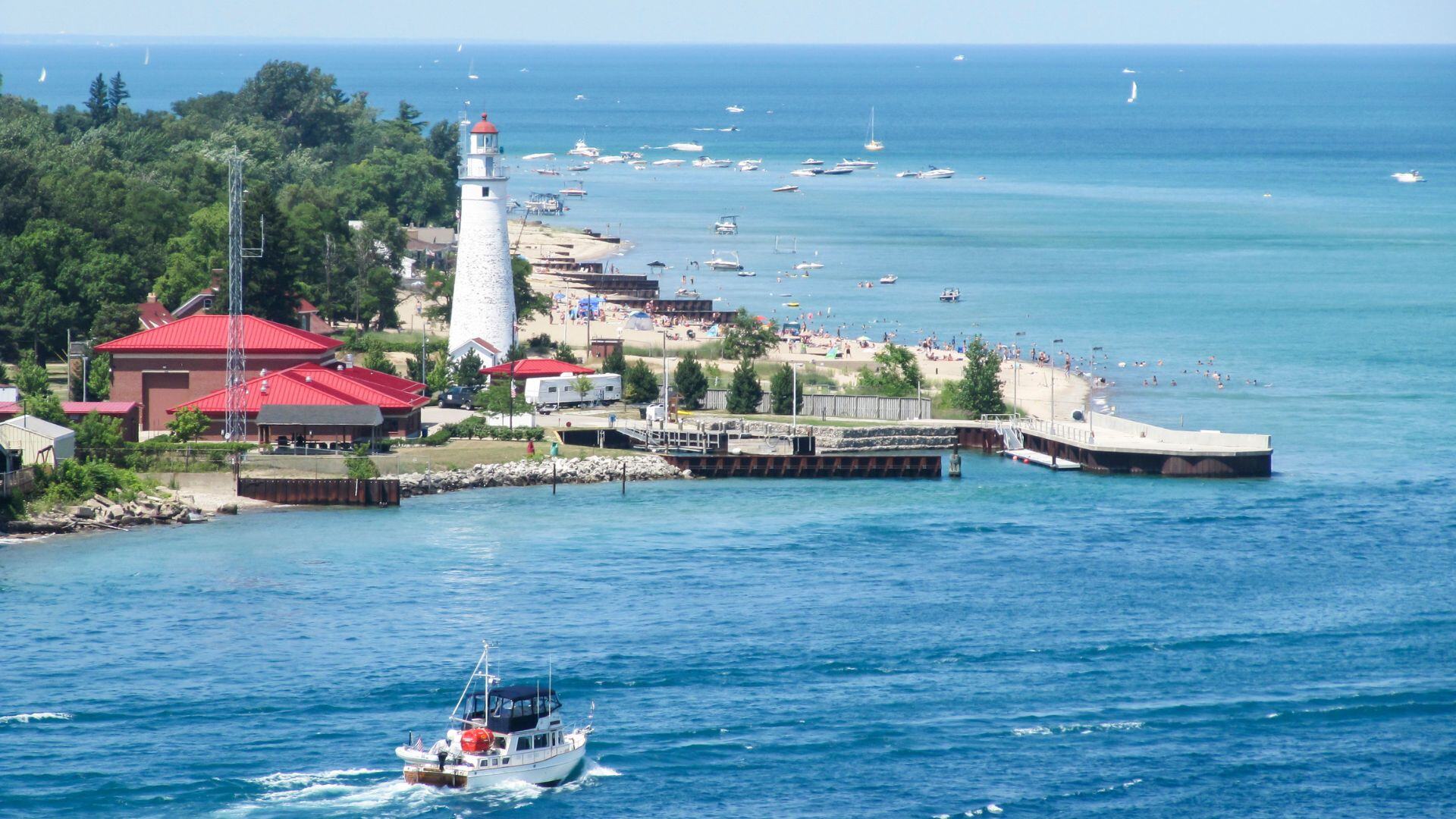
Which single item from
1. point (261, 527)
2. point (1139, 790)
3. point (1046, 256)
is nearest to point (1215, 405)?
point (261, 527)

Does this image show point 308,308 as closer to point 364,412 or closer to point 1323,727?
point 364,412

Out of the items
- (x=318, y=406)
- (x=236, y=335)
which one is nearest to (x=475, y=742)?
(x=318, y=406)

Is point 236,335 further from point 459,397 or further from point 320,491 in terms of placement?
point 459,397

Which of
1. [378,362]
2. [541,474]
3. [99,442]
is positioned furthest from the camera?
[378,362]

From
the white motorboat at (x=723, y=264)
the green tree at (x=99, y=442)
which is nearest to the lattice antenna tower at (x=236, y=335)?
the green tree at (x=99, y=442)

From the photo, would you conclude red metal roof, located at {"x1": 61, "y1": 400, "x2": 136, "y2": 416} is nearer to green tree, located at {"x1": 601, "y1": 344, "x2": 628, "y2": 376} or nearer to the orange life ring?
green tree, located at {"x1": 601, "y1": 344, "x2": 628, "y2": 376}

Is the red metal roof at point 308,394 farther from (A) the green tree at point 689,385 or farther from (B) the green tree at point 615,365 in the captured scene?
(B) the green tree at point 615,365

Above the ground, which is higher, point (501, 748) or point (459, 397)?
point (459, 397)
